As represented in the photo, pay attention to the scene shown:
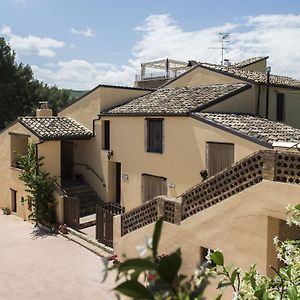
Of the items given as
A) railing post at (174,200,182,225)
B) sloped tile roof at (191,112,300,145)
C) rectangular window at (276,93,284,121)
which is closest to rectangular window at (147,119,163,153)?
sloped tile roof at (191,112,300,145)

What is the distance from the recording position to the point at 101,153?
20.6m

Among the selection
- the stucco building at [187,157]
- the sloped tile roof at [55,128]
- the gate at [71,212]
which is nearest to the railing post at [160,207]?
the stucco building at [187,157]

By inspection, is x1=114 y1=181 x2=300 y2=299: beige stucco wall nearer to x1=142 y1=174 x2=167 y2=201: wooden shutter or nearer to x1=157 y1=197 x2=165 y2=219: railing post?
x1=157 y1=197 x2=165 y2=219: railing post

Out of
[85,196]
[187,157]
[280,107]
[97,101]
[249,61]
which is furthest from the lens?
[249,61]

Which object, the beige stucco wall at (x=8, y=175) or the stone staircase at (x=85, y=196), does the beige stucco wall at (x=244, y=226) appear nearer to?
the stone staircase at (x=85, y=196)

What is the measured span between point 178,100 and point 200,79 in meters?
3.02

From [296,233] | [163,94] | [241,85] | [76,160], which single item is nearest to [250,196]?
[296,233]

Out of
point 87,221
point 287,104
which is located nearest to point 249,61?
point 287,104

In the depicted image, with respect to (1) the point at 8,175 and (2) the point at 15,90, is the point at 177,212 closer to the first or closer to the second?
(1) the point at 8,175

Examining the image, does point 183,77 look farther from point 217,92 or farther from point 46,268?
point 46,268

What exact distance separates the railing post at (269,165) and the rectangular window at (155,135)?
8308 mm

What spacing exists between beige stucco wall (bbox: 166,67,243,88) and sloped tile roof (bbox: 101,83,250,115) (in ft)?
1.05

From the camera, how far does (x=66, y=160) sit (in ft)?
75.5

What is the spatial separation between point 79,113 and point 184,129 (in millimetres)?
8838
